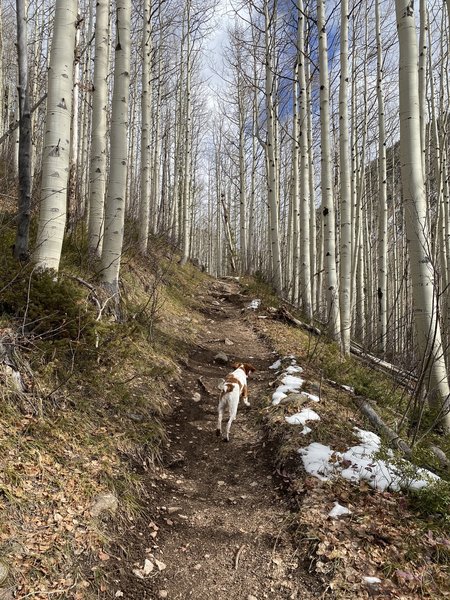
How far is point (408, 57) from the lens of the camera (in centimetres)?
431

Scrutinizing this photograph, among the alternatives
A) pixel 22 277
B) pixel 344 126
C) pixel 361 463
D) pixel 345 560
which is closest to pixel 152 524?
pixel 345 560

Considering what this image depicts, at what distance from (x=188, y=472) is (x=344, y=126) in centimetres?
714

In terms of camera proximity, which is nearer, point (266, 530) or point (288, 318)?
point (266, 530)

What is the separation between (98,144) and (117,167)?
42.8 inches

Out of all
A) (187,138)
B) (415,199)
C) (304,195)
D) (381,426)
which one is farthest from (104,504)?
(187,138)

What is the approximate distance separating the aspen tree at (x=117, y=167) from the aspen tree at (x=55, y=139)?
1.26 metres

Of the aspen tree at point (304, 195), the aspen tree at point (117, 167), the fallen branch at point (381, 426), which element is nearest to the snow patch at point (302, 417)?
the fallen branch at point (381, 426)

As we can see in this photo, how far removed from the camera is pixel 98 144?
20.4 ft

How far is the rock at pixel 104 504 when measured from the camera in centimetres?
268

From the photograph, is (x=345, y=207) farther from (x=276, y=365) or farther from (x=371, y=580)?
(x=371, y=580)

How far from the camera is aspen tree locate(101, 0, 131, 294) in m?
5.47

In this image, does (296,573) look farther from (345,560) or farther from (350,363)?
(350,363)

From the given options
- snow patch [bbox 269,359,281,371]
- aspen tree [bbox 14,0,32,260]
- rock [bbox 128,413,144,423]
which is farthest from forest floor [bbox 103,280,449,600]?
aspen tree [bbox 14,0,32,260]

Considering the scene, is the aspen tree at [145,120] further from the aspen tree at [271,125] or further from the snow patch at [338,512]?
the snow patch at [338,512]
